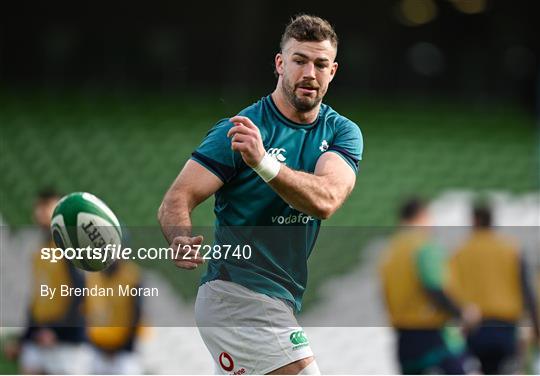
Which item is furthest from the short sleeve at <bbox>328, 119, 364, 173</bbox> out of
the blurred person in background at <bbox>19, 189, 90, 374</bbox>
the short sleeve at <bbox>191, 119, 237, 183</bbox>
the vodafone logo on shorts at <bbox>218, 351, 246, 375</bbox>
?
the blurred person in background at <bbox>19, 189, 90, 374</bbox>

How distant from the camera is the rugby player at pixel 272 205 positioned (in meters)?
3.72

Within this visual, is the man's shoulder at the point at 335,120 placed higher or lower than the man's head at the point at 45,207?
lower

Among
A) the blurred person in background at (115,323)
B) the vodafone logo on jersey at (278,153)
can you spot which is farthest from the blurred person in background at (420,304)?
the vodafone logo on jersey at (278,153)

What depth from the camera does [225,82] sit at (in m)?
14.2

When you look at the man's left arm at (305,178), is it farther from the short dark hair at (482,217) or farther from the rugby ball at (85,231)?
the short dark hair at (482,217)

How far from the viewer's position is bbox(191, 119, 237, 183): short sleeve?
3.71 metres

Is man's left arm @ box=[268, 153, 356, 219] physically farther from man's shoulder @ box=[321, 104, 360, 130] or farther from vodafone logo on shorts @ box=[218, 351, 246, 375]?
vodafone logo on shorts @ box=[218, 351, 246, 375]

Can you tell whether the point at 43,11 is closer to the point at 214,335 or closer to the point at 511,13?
the point at 511,13

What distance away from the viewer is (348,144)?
3.91 metres

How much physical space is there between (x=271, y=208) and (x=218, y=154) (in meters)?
0.30

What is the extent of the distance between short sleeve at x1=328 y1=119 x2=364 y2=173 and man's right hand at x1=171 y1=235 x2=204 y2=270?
703 mm

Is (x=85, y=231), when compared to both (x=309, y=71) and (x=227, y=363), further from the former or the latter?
(x=309, y=71)

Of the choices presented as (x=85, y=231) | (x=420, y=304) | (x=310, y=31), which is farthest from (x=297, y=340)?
(x=420, y=304)

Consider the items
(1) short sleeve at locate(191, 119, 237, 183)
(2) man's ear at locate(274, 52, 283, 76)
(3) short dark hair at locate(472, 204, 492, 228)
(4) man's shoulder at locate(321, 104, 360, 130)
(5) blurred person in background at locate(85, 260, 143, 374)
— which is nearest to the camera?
(1) short sleeve at locate(191, 119, 237, 183)
